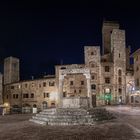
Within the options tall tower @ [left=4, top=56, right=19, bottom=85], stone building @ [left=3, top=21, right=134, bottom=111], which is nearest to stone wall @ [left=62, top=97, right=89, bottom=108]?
stone building @ [left=3, top=21, right=134, bottom=111]

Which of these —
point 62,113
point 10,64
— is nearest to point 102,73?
point 10,64

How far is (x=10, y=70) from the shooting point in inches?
3110

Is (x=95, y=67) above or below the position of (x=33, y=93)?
above

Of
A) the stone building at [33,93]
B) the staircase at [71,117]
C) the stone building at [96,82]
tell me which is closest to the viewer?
the staircase at [71,117]

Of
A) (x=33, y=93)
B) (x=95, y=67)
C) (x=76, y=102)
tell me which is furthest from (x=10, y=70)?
(x=76, y=102)

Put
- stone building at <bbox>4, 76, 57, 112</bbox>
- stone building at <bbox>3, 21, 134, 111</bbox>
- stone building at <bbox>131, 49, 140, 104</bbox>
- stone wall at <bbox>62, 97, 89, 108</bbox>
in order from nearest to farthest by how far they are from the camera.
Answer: stone wall at <bbox>62, 97, 89, 108</bbox>, stone building at <bbox>131, 49, 140, 104</bbox>, stone building at <bbox>3, 21, 134, 111</bbox>, stone building at <bbox>4, 76, 57, 112</bbox>

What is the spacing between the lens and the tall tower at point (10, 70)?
79.1 metres

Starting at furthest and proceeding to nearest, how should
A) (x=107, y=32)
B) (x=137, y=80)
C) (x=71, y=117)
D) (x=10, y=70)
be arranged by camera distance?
(x=10, y=70) < (x=107, y=32) < (x=137, y=80) < (x=71, y=117)

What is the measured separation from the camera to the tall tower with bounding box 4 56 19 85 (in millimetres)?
79125

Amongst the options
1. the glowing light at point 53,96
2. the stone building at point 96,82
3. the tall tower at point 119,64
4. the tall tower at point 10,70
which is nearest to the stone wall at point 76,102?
the stone building at point 96,82

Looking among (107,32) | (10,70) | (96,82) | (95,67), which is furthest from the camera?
(10,70)

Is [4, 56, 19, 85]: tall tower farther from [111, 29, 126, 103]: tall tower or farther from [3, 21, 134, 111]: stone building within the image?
[111, 29, 126, 103]: tall tower

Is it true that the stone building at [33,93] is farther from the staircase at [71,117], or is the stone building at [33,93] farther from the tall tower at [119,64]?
the staircase at [71,117]

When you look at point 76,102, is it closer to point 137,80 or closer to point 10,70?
point 137,80
